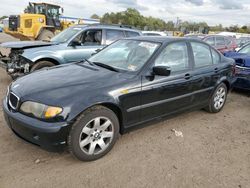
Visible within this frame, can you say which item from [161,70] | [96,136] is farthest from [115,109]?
[161,70]

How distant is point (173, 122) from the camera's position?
4.59 metres

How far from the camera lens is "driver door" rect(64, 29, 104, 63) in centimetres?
662

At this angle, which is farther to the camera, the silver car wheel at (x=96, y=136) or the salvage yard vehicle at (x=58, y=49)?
the salvage yard vehicle at (x=58, y=49)

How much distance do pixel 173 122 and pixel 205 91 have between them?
877 mm

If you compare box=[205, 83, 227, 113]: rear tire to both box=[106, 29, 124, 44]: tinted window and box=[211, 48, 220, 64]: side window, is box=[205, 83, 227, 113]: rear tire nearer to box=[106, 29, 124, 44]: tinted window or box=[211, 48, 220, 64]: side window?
box=[211, 48, 220, 64]: side window

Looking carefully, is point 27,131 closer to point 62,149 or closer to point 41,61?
point 62,149

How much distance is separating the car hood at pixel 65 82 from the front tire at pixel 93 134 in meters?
0.31

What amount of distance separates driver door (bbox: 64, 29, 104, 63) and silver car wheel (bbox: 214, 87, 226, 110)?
3685mm

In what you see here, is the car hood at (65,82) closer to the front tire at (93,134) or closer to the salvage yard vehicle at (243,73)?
the front tire at (93,134)

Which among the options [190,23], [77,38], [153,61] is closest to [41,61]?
[77,38]

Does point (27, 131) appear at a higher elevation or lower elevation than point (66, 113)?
lower

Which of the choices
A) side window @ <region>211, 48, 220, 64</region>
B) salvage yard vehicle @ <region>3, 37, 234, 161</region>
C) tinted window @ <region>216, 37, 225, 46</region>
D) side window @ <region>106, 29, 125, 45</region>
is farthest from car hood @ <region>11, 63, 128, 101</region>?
tinted window @ <region>216, 37, 225, 46</region>

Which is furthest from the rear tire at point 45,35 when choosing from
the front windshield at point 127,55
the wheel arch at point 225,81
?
the wheel arch at point 225,81

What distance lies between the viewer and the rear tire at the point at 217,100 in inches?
197
